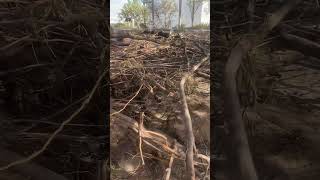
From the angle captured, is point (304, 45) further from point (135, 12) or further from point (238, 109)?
point (135, 12)

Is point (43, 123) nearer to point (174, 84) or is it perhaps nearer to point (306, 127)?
point (174, 84)

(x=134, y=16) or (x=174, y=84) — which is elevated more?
(x=134, y=16)

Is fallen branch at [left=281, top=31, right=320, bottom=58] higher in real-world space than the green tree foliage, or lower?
lower

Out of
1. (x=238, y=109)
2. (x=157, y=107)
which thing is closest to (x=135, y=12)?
(x=157, y=107)

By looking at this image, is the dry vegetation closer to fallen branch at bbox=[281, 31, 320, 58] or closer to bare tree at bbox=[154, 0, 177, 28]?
bare tree at bbox=[154, 0, 177, 28]

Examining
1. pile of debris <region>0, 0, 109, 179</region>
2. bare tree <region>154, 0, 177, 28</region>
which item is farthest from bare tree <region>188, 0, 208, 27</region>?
pile of debris <region>0, 0, 109, 179</region>

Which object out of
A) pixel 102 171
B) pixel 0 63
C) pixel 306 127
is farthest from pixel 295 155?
pixel 0 63

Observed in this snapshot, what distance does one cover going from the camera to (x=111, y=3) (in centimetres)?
127

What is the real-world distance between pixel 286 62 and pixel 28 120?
63cm

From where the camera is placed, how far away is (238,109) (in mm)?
1291

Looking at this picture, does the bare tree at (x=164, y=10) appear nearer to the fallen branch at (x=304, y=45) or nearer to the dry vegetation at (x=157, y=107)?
the dry vegetation at (x=157, y=107)

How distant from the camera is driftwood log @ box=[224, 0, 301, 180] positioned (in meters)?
1.28

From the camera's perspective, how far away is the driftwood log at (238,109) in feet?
4.21

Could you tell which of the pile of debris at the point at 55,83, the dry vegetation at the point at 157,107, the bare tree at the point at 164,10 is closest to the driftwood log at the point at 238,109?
the dry vegetation at the point at 157,107
